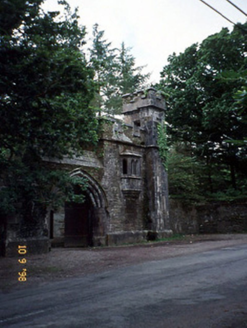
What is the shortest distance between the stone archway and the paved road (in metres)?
7.89

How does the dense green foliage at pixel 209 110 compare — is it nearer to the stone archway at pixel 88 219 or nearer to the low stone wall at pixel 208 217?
the low stone wall at pixel 208 217

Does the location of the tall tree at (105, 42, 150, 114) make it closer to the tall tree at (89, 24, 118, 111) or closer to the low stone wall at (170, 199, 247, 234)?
the tall tree at (89, 24, 118, 111)

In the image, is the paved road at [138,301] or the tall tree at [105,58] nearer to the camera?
the paved road at [138,301]

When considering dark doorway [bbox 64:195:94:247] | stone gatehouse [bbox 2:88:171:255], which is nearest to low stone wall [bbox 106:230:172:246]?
stone gatehouse [bbox 2:88:171:255]

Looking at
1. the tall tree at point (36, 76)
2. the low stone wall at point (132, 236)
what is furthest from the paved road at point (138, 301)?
the low stone wall at point (132, 236)

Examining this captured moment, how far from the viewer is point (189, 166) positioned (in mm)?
22859

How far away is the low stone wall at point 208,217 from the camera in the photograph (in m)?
20.1

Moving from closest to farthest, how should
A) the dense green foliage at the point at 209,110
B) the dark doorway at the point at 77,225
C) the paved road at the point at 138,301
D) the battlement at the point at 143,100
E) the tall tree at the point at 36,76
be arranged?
the paved road at the point at 138,301
the tall tree at the point at 36,76
the dark doorway at the point at 77,225
the battlement at the point at 143,100
the dense green foliage at the point at 209,110

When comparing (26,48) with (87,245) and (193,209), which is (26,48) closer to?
(87,245)

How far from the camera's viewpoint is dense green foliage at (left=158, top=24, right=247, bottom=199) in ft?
67.3

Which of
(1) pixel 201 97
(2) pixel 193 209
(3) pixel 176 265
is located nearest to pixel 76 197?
(3) pixel 176 265

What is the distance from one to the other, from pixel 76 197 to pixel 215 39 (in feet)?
51.1

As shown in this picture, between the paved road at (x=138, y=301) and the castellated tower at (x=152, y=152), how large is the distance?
1003 cm

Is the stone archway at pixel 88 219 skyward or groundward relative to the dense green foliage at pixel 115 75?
groundward
